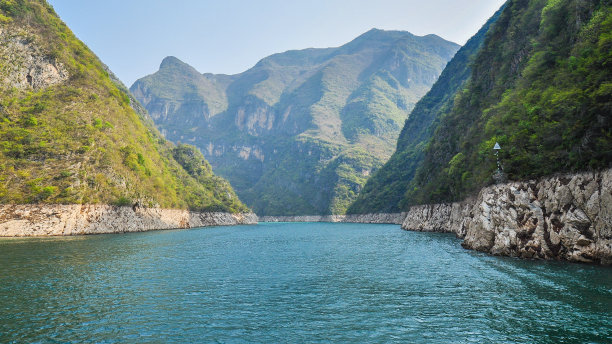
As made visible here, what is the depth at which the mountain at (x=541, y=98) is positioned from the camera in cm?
3038

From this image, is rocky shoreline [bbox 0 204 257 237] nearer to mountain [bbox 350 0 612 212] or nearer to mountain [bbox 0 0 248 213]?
mountain [bbox 0 0 248 213]

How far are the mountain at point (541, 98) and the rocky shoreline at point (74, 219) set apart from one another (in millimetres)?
84191

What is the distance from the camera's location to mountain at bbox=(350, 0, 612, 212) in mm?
30375

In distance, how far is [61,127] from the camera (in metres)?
89.6

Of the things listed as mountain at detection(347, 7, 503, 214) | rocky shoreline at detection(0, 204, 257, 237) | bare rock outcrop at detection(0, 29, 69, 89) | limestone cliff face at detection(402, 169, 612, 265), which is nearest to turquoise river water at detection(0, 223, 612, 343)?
limestone cliff face at detection(402, 169, 612, 265)

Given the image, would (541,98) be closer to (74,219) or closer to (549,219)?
(549,219)

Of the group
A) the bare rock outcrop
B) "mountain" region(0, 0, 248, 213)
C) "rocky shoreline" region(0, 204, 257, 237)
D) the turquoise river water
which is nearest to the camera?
the turquoise river water

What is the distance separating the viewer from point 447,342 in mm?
15312

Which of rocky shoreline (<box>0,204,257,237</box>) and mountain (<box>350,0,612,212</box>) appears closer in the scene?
mountain (<box>350,0,612,212</box>)

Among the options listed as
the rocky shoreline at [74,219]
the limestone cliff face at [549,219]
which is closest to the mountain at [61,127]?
the rocky shoreline at [74,219]

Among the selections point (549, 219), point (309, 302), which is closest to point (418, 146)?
point (549, 219)

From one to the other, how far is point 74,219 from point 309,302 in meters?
78.1

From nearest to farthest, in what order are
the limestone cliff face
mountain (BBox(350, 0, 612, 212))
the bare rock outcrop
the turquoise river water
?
1. the turquoise river water
2. the limestone cliff face
3. mountain (BBox(350, 0, 612, 212))
4. the bare rock outcrop

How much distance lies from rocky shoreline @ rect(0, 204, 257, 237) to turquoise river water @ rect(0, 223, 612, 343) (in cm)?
4366
